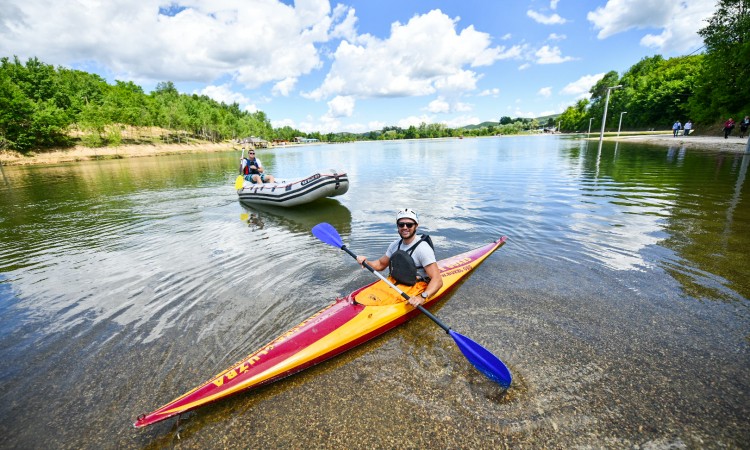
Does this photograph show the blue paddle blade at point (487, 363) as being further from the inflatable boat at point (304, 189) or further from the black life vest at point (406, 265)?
the inflatable boat at point (304, 189)

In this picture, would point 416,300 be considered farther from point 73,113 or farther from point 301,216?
point 73,113

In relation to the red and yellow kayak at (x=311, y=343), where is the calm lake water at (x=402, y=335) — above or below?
below

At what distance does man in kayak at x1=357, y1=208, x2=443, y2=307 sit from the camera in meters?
4.75

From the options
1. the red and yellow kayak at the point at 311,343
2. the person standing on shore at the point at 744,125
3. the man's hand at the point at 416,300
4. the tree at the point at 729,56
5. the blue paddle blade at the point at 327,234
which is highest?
the tree at the point at 729,56

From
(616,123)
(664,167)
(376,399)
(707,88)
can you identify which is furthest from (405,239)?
(616,123)

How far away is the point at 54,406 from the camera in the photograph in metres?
3.57

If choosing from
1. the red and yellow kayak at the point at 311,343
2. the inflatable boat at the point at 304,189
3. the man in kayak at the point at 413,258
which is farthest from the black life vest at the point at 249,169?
the red and yellow kayak at the point at 311,343

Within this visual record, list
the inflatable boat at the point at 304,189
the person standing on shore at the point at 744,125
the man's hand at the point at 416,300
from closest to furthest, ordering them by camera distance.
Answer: the man's hand at the point at 416,300, the inflatable boat at the point at 304,189, the person standing on shore at the point at 744,125

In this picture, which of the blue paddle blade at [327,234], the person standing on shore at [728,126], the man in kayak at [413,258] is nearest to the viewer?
the man in kayak at [413,258]

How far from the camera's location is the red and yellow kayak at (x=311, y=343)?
325 centimetres

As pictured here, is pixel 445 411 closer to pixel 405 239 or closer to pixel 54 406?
pixel 405 239

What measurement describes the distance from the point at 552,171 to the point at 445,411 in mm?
21216

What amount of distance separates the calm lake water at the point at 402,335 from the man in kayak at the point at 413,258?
0.69 m

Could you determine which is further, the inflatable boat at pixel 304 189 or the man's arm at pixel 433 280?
the inflatable boat at pixel 304 189
